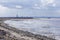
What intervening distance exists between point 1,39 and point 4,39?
1.55 feet

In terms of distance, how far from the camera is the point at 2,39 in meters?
20.6

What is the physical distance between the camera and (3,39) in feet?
68.1

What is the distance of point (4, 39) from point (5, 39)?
0.15 meters

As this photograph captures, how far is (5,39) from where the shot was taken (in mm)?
20984

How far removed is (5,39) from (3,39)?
30 centimetres

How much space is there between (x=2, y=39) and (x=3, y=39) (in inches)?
5.6

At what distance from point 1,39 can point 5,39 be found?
63cm

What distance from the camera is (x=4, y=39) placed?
821 inches

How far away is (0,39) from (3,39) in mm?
584

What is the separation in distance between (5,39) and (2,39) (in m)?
0.44
